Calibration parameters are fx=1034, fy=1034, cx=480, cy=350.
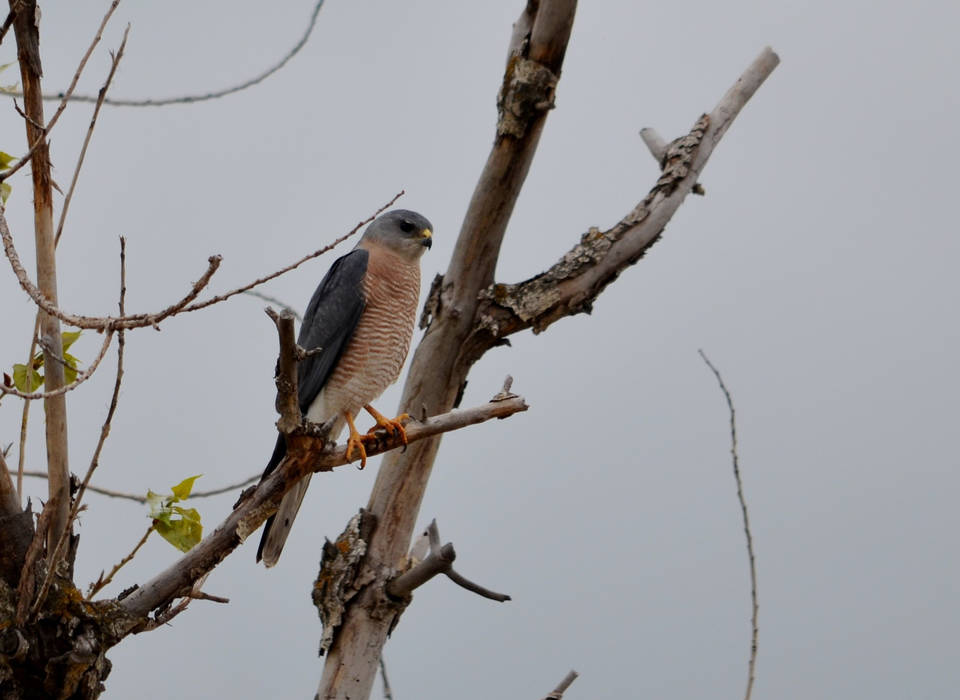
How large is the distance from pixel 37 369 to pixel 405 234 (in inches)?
80.2

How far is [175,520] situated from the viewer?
8.96 ft

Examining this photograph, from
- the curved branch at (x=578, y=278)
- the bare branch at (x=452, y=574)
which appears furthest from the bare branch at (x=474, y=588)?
the curved branch at (x=578, y=278)

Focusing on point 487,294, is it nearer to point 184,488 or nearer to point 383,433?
point 383,433

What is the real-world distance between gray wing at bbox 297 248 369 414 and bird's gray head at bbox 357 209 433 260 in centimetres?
20

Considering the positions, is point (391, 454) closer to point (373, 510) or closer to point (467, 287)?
point (373, 510)

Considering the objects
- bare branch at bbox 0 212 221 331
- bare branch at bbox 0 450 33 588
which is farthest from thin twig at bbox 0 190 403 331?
bare branch at bbox 0 450 33 588

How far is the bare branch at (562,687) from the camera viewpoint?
10.2 ft

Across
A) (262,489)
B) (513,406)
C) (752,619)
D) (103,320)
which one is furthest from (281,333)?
(752,619)

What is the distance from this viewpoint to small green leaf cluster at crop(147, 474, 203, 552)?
8.87ft

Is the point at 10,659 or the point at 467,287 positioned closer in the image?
the point at 10,659

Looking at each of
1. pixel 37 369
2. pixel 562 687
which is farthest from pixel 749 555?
pixel 37 369

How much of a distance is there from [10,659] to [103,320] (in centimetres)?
92

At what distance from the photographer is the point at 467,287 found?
13.2 ft

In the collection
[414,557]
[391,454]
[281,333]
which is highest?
[391,454]
